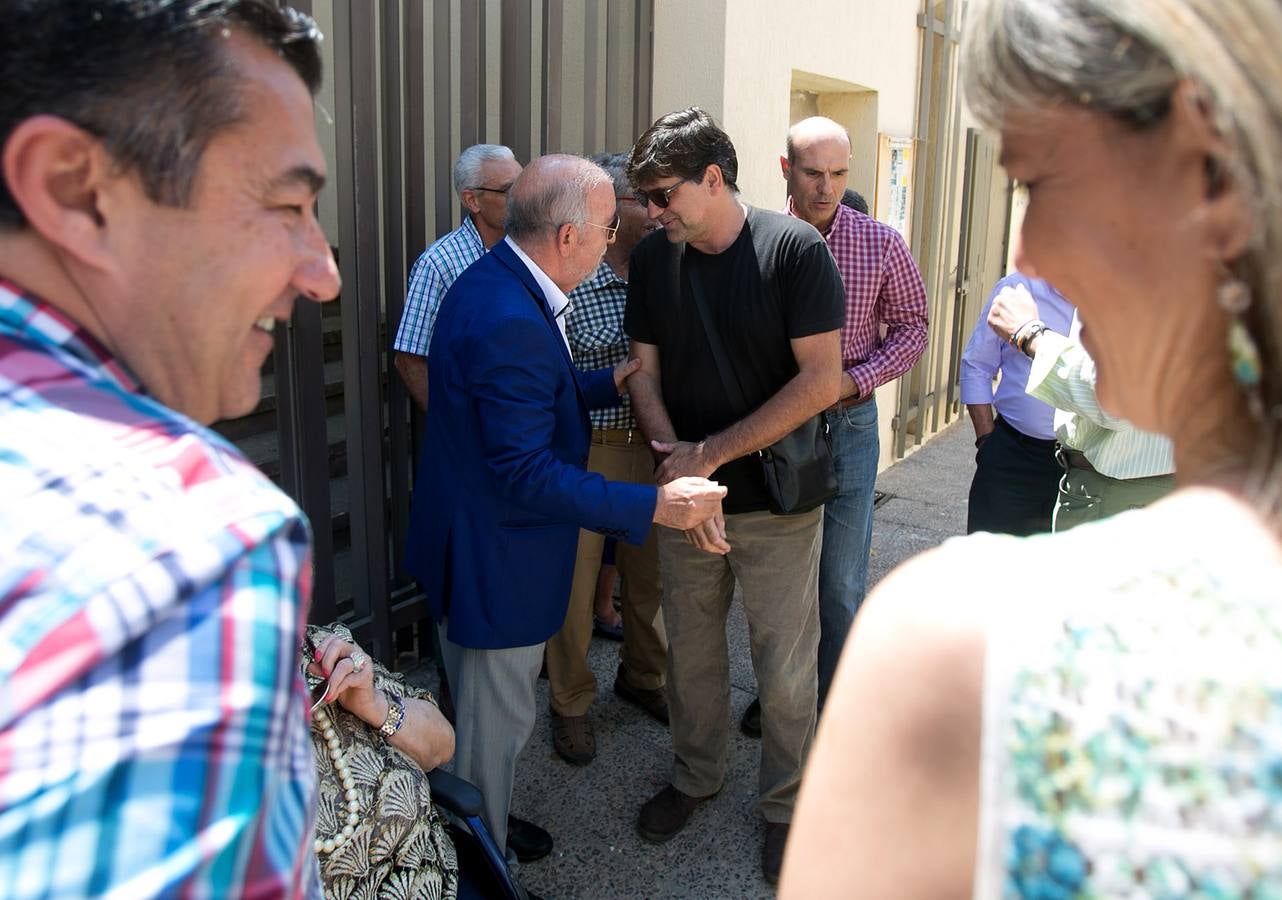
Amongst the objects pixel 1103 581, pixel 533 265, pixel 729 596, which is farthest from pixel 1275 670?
pixel 729 596

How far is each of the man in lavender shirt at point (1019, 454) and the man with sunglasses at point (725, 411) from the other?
82cm

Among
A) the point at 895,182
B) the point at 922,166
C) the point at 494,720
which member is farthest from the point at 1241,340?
the point at 922,166

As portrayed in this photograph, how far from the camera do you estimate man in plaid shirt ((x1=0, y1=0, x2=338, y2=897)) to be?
0.71 m

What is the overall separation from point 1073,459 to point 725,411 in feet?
3.43

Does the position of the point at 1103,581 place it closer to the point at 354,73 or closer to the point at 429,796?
the point at 429,796

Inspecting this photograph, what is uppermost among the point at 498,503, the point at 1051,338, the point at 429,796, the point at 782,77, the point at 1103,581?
the point at 782,77

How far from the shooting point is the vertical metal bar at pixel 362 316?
359cm

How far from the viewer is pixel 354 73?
3586 mm

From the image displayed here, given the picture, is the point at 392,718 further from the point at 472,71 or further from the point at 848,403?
the point at 472,71

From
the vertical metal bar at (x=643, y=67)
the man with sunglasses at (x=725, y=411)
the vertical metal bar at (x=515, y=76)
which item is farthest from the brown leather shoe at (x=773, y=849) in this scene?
the vertical metal bar at (x=643, y=67)

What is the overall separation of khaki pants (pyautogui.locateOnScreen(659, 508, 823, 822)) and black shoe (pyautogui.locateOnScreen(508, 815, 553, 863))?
1.57 feet

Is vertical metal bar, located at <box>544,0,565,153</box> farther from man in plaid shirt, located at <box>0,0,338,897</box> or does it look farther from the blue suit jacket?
man in plaid shirt, located at <box>0,0,338,897</box>

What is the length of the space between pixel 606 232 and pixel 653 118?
208 cm

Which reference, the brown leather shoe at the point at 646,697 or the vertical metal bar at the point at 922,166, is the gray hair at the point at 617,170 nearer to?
the brown leather shoe at the point at 646,697
